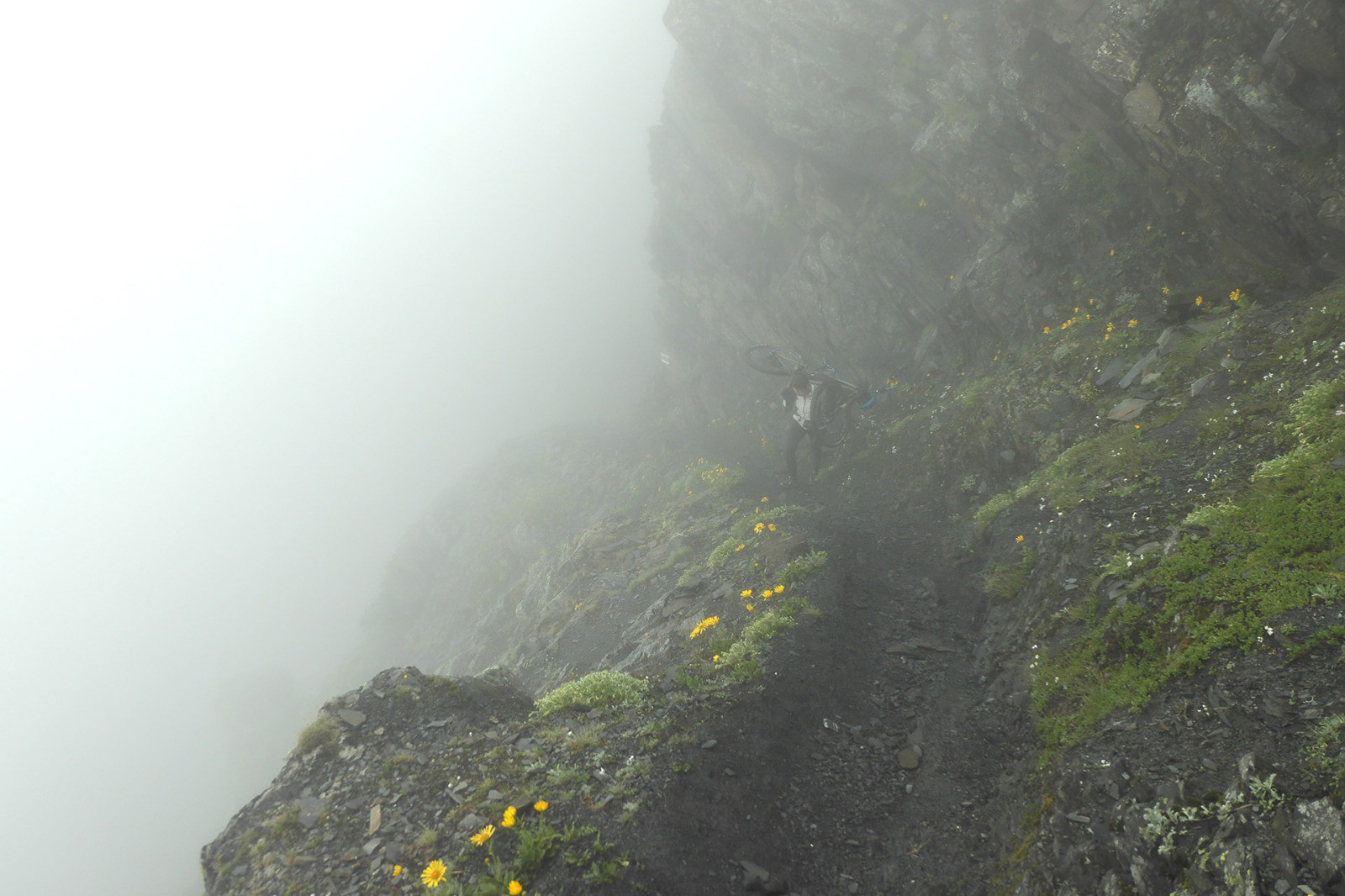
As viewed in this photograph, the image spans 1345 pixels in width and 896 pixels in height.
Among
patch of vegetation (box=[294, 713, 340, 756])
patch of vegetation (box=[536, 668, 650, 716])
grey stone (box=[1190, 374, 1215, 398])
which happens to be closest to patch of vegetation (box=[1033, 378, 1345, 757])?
grey stone (box=[1190, 374, 1215, 398])

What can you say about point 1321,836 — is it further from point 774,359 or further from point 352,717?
point 774,359

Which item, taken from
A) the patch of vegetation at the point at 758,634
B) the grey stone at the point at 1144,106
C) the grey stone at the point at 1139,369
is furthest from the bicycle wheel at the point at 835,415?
the patch of vegetation at the point at 758,634

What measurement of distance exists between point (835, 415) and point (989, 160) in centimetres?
1062

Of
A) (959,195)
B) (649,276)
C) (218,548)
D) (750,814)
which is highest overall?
(218,548)

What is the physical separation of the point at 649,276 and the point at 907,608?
88.7 m

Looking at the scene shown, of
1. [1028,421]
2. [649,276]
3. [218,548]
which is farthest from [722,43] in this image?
[218,548]

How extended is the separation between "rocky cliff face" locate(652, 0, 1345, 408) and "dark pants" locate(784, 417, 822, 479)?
5231 mm

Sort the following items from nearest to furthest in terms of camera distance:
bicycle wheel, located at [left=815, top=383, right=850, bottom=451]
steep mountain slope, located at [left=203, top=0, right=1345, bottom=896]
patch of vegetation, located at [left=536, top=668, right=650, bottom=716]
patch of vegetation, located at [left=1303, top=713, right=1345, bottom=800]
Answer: patch of vegetation, located at [left=1303, top=713, right=1345, bottom=800]
steep mountain slope, located at [left=203, top=0, right=1345, bottom=896]
patch of vegetation, located at [left=536, top=668, right=650, bottom=716]
bicycle wheel, located at [left=815, top=383, right=850, bottom=451]

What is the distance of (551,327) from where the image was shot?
373 ft

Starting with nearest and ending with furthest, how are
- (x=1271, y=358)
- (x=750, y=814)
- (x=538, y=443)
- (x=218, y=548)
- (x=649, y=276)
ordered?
(x=750, y=814) < (x=1271, y=358) < (x=538, y=443) < (x=649, y=276) < (x=218, y=548)

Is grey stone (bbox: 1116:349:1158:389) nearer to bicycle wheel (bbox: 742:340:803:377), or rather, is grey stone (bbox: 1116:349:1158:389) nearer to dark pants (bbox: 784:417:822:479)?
dark pants (bbox: 784:417:822:479)

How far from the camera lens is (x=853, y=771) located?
8.84 m

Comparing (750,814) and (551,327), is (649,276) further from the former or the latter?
(750,814)

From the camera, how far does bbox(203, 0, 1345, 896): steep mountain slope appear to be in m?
6.59
